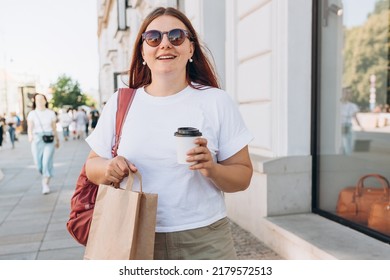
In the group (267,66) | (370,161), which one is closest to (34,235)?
(267,66)

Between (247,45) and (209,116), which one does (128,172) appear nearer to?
(209,116)

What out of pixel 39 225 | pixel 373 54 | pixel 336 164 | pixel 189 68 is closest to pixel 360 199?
pixel 336 164

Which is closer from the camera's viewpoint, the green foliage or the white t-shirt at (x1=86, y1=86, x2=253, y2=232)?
the white t-shirt at (x1=86, y1=86, x2=253, y2=232)

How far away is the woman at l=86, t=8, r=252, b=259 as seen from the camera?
1.49 m

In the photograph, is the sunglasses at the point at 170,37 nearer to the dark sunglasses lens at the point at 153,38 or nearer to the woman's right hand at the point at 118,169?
the dark sunglasses lens at the point at 153,38

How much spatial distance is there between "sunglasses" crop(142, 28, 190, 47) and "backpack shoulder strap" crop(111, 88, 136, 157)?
209 millimetres

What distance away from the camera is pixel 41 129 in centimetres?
662

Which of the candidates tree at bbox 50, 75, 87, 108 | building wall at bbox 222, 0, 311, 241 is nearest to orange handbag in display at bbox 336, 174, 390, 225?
building wall at bbox 222, 0, 311, 241

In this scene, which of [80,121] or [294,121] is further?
[80,121]

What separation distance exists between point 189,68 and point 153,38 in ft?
0.76

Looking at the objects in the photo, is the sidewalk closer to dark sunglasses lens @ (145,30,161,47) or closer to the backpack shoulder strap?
the backpack shoulder strap

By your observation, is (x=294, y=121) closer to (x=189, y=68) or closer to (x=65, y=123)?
(x=189, y=68)

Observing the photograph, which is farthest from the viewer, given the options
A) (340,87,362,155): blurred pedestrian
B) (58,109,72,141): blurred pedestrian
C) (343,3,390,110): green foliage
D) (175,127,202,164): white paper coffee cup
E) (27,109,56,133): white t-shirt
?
(58,109,72,141): blurred pedestrian

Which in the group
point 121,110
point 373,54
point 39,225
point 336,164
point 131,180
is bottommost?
point 39,225
